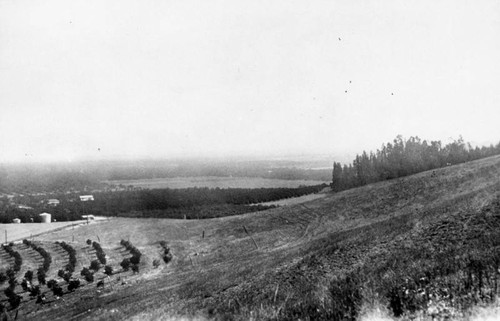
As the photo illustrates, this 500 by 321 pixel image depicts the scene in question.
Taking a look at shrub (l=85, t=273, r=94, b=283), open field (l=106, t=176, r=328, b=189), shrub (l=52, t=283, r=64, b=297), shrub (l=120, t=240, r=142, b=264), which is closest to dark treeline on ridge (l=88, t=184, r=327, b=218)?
open field (l=106, t=176, r=328, b=189)

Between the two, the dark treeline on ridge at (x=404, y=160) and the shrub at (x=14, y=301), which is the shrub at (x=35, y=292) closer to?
the shrub at (x=14, y=301)

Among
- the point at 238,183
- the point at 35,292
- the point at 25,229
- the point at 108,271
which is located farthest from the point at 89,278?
the point at 238,183

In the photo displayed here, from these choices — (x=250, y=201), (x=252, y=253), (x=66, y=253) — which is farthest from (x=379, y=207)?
(x=250, y=201)

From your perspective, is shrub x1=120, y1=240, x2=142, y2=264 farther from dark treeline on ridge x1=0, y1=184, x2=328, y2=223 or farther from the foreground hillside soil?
dark treeline on ridge x1=0, y1=184, x2=328, y2=223

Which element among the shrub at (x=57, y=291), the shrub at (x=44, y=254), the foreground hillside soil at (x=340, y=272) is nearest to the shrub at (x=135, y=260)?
the foreground hillside soil at (x=340, y=272)

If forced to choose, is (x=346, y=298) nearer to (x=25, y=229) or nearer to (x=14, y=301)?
(x=14, y=301)
